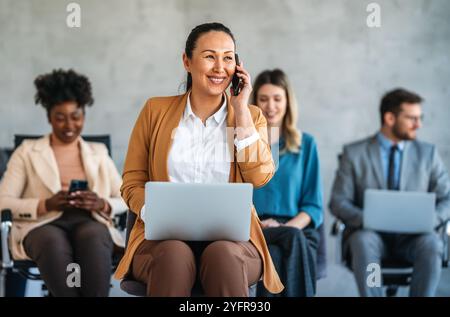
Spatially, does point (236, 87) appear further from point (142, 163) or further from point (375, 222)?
point (375, 222)

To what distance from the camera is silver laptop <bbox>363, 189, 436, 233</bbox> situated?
135 inches

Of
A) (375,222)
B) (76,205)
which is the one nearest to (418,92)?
(375,222)

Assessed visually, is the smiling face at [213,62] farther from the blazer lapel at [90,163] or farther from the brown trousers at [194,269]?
the blazer lapel at [90,163]

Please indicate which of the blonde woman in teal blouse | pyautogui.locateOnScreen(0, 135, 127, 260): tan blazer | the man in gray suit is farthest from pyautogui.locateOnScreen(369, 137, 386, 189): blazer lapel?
pyautogui.locateOnScreen(0, 135, 127, 260): tan blazer

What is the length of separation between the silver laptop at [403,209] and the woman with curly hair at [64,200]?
Answer: 1.15m

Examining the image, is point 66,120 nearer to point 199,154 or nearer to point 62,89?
point 62,89

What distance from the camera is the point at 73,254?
3146mm

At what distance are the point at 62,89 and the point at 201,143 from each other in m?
1.45

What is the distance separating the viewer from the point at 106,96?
12.9 ft

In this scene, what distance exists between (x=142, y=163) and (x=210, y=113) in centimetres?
26

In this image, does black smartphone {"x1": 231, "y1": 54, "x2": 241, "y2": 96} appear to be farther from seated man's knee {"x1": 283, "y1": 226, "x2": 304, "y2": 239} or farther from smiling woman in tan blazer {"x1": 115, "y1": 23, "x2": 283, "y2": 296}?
seated man's knee {"x1": 283, "y1": 226, "x2": 304, "y2": 239}

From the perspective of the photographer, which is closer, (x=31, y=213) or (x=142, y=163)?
(x=142, y=163)

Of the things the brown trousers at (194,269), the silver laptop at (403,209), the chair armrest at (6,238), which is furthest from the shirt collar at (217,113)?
the silver laptop at (403,209)

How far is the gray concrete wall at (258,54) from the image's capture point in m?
3.81
